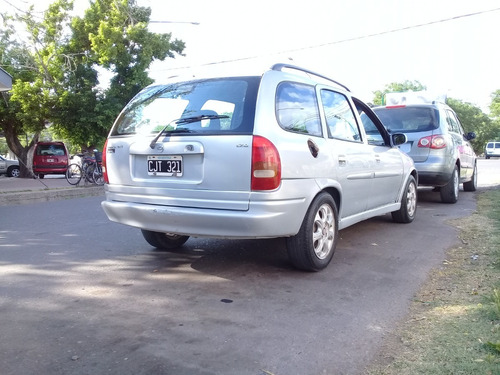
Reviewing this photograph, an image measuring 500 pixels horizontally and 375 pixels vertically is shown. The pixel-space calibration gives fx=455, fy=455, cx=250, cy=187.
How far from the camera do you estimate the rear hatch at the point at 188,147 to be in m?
3.59

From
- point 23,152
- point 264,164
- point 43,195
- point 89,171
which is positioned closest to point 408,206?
point 264,164

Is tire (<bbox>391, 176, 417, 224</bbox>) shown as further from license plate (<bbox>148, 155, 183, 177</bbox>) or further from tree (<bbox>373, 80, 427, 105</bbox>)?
tree (<bbox>373, 80, 427, 105</bbox>)

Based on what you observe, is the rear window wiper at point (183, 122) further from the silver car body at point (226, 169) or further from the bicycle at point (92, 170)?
the bicycle at point (92, 170)

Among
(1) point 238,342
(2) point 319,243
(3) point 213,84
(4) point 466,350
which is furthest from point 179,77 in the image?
(4) point 466,350

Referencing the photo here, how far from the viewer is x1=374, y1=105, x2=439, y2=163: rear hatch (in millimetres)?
7898

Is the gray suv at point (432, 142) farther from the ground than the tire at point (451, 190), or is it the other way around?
the gray suv at point (432, 142)

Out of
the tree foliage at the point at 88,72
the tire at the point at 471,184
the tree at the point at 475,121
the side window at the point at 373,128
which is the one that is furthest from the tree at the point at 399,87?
the side window at the point at 373,128

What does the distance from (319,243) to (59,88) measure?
1783 centimetres

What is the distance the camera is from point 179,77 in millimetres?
4355

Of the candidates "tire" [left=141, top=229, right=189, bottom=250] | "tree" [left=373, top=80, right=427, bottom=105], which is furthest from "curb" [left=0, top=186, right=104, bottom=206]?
"tree" [left=373, top=80, right=427, bottom=105]

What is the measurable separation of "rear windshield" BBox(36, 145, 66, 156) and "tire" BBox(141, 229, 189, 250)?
1911 cm

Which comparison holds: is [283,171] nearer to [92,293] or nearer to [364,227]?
[92,293]

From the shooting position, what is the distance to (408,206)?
6512 millimetres

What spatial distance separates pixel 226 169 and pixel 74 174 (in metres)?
13.0
